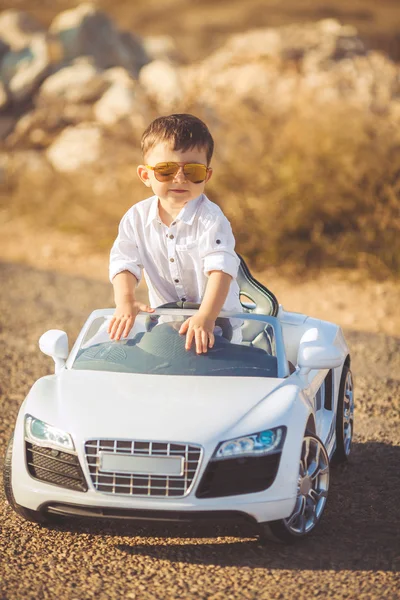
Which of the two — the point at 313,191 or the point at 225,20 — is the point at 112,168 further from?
the point at 225,20

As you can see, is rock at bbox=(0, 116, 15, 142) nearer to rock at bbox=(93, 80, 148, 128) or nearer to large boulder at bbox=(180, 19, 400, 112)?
rock at bbox=(93, 80, 148, 128)

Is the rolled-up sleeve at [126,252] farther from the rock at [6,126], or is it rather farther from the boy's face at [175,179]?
the rock at [6,126]

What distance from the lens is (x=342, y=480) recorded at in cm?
566

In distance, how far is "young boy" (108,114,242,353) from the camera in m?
4.97

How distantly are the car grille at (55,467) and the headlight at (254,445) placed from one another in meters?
0.63

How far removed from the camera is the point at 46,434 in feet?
14.3

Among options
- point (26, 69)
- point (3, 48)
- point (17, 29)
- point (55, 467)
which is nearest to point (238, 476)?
point (55, 467)

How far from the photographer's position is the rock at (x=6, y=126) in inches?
741

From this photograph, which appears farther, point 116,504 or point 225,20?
point 225,20

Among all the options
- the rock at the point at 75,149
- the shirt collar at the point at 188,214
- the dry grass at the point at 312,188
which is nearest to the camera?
the shirt collar at the point at 188,214

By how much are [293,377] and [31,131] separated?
563 inches

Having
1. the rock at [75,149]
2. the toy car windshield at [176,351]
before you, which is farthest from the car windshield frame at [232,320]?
the rock at [75,149]

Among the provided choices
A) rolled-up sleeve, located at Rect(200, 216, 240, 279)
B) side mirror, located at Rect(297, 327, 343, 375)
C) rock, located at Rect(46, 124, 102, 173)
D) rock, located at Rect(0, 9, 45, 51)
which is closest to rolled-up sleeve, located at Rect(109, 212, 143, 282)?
rolled-up sleeve, located at Rect(200, 216, 240, 279)

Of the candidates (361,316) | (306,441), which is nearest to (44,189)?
(361,316)
